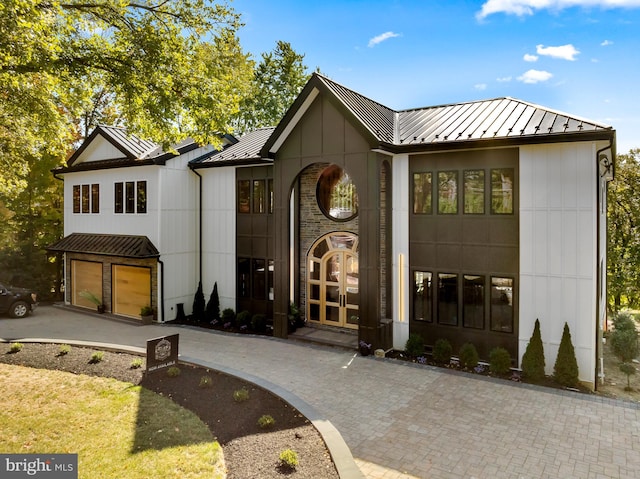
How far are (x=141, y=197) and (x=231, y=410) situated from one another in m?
11.5

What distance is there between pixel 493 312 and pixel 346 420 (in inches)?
218

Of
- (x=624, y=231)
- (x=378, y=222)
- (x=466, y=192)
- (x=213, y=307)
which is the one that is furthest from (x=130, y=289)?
(x=624, y=231)

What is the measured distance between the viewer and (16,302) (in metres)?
17.8

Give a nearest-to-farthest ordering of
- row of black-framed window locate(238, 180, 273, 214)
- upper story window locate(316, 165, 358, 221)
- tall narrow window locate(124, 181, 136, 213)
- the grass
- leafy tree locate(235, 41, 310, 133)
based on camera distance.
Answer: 1. the grass
2. upper story window locate(316, 165, 358, 221)
3. row of black-framed window locate(238, 180, 273, 214)
4. tall narrow window locate(124, 181, 136, 213)
5. leafy tree locate(235, 41, 310, 133)

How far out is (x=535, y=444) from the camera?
767 centimetres

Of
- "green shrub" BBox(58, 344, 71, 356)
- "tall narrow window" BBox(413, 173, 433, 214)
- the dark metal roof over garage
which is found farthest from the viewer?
the dark metal roof over garage

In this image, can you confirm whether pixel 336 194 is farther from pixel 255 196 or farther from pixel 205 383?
pixel 205 383

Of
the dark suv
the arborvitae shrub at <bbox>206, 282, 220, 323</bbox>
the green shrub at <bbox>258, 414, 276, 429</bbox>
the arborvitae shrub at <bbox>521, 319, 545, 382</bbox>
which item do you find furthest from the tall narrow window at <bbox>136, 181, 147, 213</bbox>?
the arborvitae shrub at <bbox>521, 319, 545, 382</bbox>

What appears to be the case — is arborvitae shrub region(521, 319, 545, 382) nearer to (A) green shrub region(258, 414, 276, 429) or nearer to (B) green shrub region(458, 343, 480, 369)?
(B) green shrub region(458, 343, 480, 369)

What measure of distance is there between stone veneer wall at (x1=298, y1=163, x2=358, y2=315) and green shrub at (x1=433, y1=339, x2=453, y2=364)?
196 inches

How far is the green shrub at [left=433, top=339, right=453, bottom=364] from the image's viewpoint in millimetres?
12000

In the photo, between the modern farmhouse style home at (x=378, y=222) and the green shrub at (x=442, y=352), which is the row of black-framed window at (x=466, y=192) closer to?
the modern farmhouse style home at (x=378, y=222)

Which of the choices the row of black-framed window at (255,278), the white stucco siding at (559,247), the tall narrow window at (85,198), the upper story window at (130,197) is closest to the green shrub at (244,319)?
the row of black-framed window at (255,278)

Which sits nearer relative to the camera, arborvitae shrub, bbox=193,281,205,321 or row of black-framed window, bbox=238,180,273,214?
row of black-framed window, bbox=238,180,273,214
